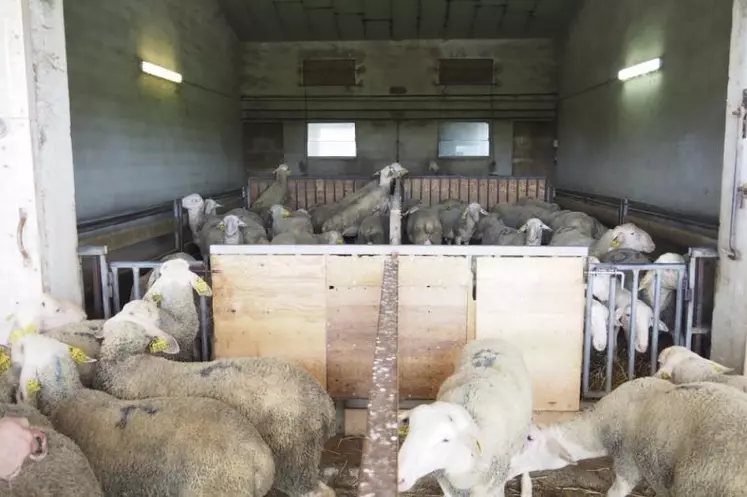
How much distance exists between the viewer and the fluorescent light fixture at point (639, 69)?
9.02 metres

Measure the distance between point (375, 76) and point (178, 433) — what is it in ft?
45.2

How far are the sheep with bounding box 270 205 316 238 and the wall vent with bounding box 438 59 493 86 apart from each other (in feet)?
26.3

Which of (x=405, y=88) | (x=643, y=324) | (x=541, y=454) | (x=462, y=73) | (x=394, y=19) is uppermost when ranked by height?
(x=394, y=19)

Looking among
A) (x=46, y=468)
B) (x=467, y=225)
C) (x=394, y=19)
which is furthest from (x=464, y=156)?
(x=46, y=468)

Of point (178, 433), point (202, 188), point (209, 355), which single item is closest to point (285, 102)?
point (202, 188)

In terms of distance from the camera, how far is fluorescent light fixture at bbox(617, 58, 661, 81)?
9020 millimetres

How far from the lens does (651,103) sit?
9188mm

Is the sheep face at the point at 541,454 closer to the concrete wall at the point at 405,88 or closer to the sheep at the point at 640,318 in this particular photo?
the sheep at the point at 640,318

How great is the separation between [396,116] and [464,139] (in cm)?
185

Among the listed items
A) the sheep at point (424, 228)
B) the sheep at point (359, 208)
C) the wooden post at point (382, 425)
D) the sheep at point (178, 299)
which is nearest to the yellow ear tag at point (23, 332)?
the sheep at point (178, 299)

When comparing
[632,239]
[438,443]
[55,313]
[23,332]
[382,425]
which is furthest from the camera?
[632,239]

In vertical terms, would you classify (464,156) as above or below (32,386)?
above

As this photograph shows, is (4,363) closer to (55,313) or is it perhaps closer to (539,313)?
(55,313)

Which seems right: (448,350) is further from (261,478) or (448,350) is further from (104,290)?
(104,290)
